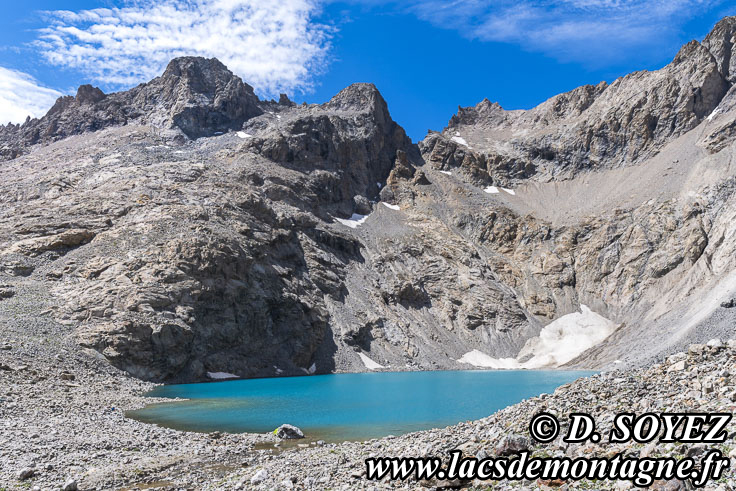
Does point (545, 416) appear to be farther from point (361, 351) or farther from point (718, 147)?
point (718, 147)

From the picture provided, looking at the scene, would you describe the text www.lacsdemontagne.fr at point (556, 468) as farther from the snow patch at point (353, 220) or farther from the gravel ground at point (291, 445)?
the snow patch at point (353, 220)

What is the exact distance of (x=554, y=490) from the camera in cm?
790

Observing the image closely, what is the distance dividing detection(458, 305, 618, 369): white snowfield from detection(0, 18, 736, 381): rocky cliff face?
2.58 m

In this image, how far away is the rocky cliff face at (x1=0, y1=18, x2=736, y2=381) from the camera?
60125 mm

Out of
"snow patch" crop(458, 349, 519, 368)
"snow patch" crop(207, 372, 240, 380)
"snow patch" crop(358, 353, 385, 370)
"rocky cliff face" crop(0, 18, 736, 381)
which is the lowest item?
"snow patch" crop(207, 372, 240, 380)

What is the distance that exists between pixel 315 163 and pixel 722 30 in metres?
108

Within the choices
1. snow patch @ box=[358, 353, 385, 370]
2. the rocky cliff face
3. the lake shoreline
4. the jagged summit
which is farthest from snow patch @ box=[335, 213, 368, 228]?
the lake shoreline

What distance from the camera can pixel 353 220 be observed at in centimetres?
10988

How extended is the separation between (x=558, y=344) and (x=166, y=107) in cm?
11279

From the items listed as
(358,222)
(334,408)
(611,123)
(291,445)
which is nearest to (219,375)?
(334,408)

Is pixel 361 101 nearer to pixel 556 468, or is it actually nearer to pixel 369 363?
pixel 369 363

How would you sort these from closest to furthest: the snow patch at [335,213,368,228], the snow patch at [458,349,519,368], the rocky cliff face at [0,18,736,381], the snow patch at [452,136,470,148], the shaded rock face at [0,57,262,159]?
the rocky cliff face at [0,18,736,381], the snow patch at [458,349,519,368], the snow patch at [335,213,368,228], the shaded rock face at [0,57,262,159], the snow patch at [452,136,470,148]

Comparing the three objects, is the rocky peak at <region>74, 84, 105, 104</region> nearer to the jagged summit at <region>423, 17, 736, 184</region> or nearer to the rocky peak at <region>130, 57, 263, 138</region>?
the rocky peak at <region>130, 57, 263, 138</region>

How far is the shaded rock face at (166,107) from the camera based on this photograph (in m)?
125
